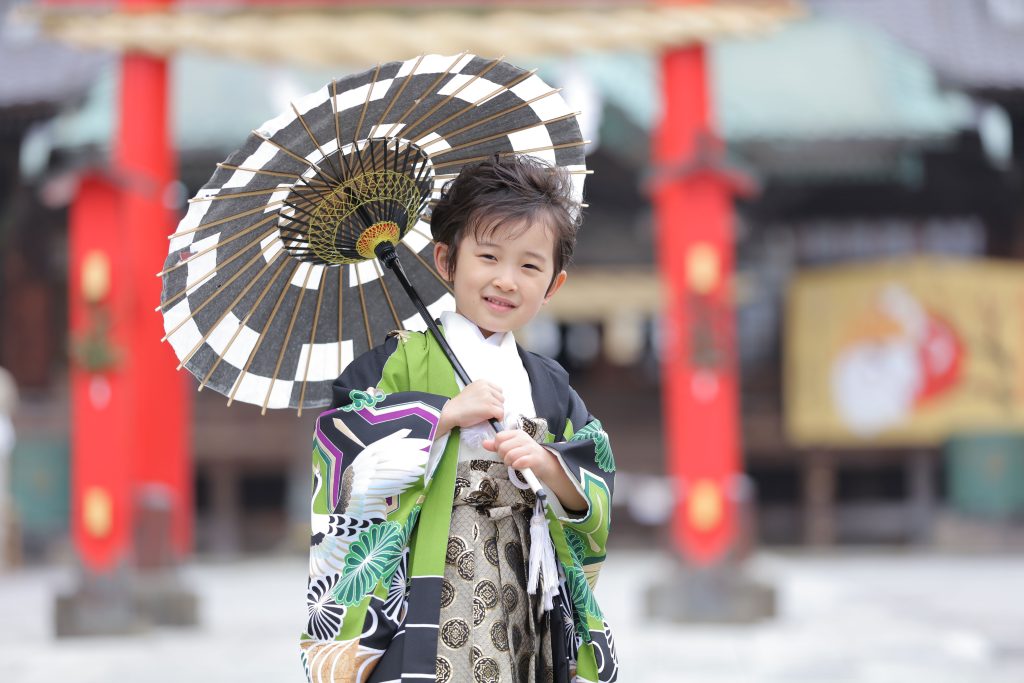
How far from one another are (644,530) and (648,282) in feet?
9.73

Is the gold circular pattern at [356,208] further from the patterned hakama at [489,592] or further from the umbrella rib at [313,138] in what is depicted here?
the patterned hakama at [489,592]

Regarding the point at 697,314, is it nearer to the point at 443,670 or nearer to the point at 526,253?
the point at 526,253

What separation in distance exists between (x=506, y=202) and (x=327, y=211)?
382mm

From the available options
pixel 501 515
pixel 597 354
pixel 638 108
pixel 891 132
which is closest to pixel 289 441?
pixel 597 354

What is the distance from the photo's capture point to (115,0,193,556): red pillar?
7.98 metres

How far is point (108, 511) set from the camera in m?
7.62

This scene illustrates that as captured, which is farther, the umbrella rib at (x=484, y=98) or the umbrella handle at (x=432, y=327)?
the umbrella rib at (x=484, y=98)

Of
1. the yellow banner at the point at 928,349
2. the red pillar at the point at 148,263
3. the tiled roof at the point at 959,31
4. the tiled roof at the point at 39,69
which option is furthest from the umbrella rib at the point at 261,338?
the yellow banner at the point at 928,349

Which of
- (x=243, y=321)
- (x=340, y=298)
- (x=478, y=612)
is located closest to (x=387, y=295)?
(x=340, y=298)

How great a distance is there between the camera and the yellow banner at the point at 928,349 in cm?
1291

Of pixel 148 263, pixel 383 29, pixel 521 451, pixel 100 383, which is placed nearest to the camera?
pixel 521 451

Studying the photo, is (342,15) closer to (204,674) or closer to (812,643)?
(204,674)

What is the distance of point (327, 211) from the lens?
8.42 feet

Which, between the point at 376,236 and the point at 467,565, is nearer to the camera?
the point at 467,565
